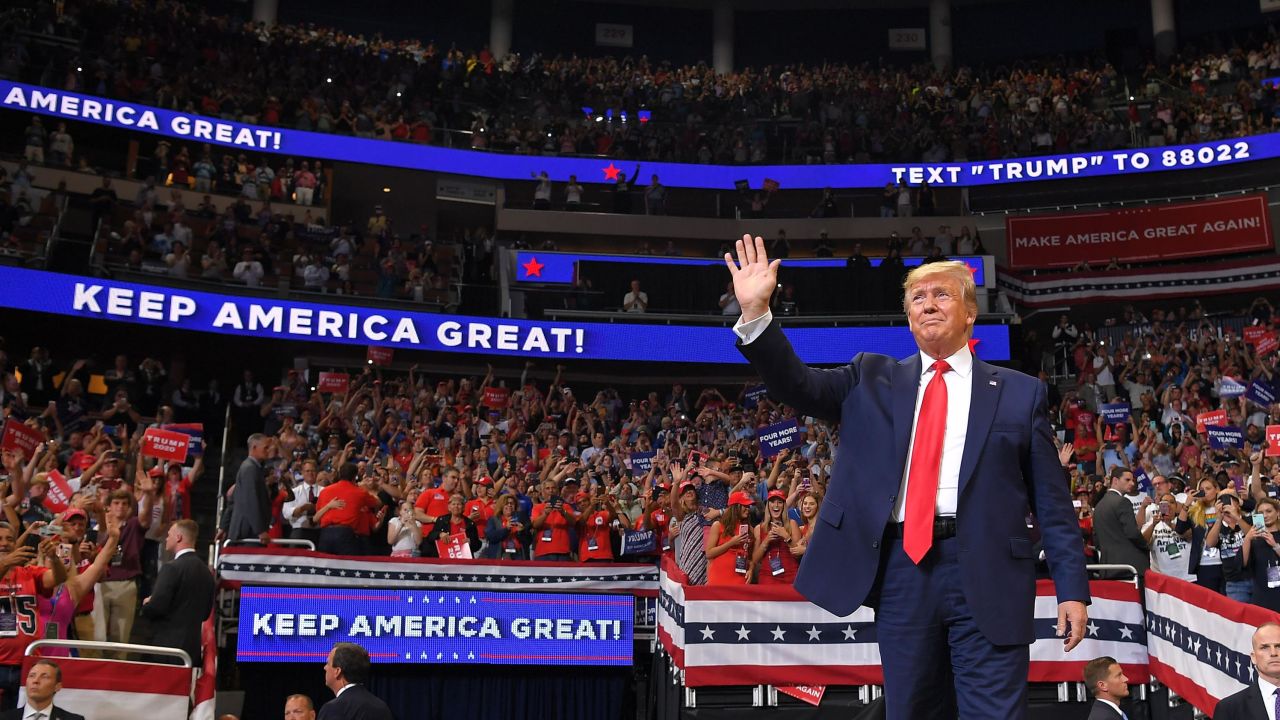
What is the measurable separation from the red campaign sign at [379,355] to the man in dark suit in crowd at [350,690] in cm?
1382

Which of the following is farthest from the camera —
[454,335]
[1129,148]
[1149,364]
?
[1129,148]

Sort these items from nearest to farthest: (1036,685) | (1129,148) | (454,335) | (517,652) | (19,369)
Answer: (1036,685) < (517,652) < (19,369) < (454,335) < (1129,148)

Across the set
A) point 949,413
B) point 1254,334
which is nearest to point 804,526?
point 949,413

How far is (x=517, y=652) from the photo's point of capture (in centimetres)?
1050

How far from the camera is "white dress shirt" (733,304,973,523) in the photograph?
3037 mm

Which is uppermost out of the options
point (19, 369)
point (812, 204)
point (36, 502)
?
point (812, 204)

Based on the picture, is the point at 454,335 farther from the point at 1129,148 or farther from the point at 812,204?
the point at 1129,148

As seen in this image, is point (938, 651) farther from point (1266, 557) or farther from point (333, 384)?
point (333, 384)

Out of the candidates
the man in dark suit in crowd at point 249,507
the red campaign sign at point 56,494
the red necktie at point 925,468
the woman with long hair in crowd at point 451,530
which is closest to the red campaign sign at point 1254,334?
the woman with long hair in crowd at point 451,530

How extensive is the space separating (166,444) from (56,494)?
1413mm

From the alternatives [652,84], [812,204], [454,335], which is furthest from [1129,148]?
[454,335]

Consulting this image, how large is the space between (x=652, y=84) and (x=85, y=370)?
1682 centimetres

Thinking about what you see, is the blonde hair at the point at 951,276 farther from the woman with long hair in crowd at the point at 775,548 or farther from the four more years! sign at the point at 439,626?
the four more years! sign at the point at 439,626

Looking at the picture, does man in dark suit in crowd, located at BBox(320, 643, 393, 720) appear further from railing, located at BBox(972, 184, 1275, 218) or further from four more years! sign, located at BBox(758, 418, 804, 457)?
railing, located at BBox(972, 184, 1275, 218)
